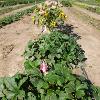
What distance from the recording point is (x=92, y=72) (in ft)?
28.1

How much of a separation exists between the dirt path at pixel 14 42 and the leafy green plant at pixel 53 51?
613mm

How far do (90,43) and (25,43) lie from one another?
93.4 inches

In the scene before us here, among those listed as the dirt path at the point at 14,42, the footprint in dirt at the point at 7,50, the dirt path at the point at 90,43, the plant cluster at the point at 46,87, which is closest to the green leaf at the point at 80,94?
the plant cluster at the point at 46,87

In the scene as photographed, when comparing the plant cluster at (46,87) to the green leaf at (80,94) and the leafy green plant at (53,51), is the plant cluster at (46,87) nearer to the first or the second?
the green leaf at (80,94)

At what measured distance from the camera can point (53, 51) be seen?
8133 millimetres

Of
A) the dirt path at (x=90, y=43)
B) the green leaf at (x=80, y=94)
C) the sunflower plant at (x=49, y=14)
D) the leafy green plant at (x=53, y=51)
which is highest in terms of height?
the green leaf at (x=80, y=94)

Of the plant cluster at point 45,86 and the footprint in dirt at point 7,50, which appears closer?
the plant cluster at point 45,86

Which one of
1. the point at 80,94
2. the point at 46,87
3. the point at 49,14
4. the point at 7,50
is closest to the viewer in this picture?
the point at 80,94

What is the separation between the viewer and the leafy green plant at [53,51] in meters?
8.10

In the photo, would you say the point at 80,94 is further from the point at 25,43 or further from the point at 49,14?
the point at 25,43

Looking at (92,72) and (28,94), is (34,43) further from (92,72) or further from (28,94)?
(28,94)

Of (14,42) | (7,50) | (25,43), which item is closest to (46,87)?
(7,50)

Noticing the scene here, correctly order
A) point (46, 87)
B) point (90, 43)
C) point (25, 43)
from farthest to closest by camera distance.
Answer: point (90, 43), point (25, 43), point (46, 87)

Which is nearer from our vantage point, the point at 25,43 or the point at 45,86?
the point at 45,86
